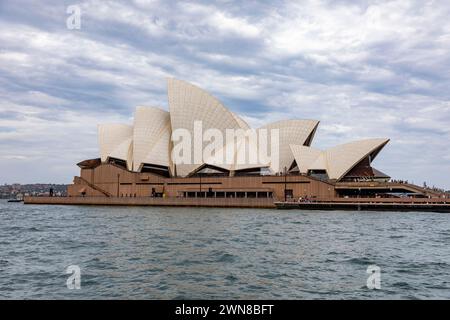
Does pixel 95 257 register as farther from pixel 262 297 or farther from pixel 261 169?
pixel 261 169

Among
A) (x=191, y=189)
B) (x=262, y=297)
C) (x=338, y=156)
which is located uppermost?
(x=338, y=156)

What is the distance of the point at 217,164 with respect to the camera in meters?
73.9

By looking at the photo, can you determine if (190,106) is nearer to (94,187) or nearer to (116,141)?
(116,141)

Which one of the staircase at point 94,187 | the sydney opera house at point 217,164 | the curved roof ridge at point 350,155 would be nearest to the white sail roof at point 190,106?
the sydney opera house at point 217,164

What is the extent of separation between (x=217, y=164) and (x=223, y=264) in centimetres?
5610

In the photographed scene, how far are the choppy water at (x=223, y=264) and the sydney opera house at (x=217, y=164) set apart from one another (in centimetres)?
3894

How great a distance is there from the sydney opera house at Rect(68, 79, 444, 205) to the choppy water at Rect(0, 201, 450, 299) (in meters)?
38.9

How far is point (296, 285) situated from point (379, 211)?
47120 millimetres

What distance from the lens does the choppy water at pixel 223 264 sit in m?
14.0

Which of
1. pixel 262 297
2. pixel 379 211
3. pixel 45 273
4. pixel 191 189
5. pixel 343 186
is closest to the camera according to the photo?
pixel 262 297

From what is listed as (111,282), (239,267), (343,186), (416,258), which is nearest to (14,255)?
(111,282)

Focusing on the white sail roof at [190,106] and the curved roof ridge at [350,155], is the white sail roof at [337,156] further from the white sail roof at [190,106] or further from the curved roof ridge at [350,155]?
the white sail roof at [190,106]

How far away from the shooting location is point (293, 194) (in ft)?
223

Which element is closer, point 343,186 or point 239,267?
point 239,267
